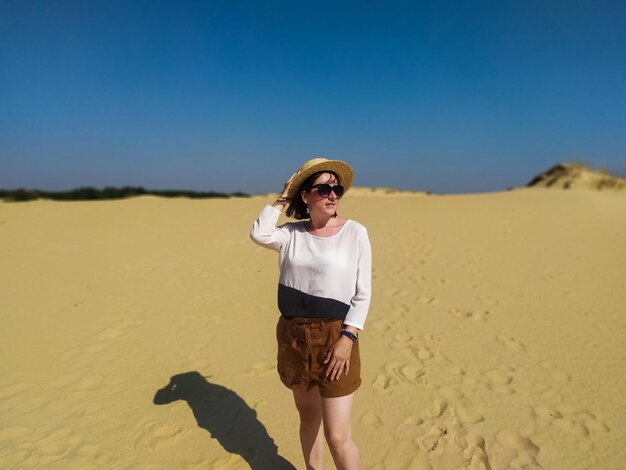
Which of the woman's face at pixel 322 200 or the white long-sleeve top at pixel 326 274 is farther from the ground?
the woman's face at pixel 322 200

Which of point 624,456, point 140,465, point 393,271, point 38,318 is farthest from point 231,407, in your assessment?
point 393,271

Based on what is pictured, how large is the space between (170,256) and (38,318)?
3289 millimetres

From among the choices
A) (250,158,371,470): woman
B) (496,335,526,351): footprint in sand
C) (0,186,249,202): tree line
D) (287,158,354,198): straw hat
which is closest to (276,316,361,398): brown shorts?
(250,158,371,470): woman

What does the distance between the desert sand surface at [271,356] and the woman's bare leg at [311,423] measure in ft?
1.95

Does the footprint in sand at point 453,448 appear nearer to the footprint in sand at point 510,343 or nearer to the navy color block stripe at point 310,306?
the navy color block stripe at point 310,306

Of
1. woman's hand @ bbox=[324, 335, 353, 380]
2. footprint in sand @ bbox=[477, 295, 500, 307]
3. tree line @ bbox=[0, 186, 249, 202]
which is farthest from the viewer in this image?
tree line @ bbox=[0, 186, 249, 202]

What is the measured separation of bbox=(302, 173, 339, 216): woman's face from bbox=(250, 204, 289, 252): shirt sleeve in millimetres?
202

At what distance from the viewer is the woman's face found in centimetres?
216

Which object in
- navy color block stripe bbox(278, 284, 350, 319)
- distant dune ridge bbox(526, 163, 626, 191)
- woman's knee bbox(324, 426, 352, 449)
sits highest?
distant dune ridge bbox(526, 163, 626, 191)

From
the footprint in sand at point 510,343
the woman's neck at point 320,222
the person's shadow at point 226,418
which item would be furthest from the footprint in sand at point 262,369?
the footprint in sand at point 510,343

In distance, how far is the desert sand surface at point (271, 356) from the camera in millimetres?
3143

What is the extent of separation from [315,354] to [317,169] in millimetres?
1026

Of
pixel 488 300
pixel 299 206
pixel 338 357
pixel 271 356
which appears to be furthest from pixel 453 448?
pixel 488 300

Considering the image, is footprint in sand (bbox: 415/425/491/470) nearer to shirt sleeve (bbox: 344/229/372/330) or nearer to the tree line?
shirt sleeve (bbox: 344/229/372/330)
